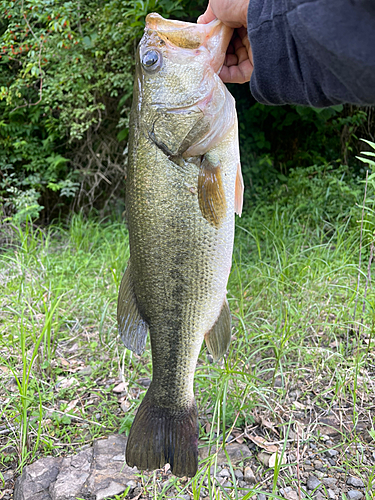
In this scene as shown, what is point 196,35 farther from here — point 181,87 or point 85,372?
point 85,372

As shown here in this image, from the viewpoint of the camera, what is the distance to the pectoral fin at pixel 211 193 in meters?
1.41

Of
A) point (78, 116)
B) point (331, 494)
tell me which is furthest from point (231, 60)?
point (78, 116)

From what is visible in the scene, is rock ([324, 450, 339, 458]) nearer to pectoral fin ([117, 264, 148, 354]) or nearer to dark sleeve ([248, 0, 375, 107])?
pectoral fin ([117, 264, 148, 354])

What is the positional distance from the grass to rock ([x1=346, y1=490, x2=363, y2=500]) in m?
0.09

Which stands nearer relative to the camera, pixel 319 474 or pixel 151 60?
pixel 151 60

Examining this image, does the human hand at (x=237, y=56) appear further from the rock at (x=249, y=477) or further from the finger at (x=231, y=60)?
the rock at (x=249, y=477)

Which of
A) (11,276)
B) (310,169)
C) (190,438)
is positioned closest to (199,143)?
(190,438)

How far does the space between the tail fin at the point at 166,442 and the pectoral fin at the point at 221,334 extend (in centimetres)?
26

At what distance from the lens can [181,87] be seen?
1.43m

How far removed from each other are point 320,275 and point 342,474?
156 cm

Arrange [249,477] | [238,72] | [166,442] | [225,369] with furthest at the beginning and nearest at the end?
[225,369] → [249,477] → [238,72] → [166,442]

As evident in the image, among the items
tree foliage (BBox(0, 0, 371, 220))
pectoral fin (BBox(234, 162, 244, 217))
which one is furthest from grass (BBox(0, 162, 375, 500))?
tree foliage (BBox(0, 0, 371, 220))

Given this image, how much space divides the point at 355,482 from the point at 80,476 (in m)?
1.34

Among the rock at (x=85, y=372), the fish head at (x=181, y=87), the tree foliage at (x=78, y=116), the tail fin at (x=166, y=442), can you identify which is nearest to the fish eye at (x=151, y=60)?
the fish head at (x=181, y=87)
